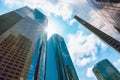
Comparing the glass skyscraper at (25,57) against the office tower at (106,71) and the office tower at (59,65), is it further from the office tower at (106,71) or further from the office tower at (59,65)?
the office tower at (106,71)

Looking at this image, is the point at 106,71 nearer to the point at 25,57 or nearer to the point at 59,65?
the point at 59,65

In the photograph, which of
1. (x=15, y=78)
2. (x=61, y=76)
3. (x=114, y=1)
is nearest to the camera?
(x=114, y=1)

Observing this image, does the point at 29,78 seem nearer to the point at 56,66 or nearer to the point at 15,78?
the point at 15,78

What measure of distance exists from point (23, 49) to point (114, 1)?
215ft

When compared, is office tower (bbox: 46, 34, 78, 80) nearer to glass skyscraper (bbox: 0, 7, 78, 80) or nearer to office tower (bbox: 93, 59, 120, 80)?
glass skyscraper (bbox: 0, 7, 78, 80)

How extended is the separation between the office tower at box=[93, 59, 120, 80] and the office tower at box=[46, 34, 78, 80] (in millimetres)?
21309

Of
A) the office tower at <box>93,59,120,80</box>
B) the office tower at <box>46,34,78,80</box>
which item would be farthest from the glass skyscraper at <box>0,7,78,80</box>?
the office tower at <box>93,59,120,80</box>

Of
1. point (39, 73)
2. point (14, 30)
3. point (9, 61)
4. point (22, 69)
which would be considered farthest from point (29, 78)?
point (14, 30)

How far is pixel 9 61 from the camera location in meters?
58.3

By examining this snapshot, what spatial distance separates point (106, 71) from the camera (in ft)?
394

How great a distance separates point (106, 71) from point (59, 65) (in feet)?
120

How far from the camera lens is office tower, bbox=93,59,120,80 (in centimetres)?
11612

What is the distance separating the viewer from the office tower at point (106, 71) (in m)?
116

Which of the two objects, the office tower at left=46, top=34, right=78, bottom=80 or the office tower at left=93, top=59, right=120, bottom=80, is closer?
the office tower at left=46, top=34, right=78, bottom=80
